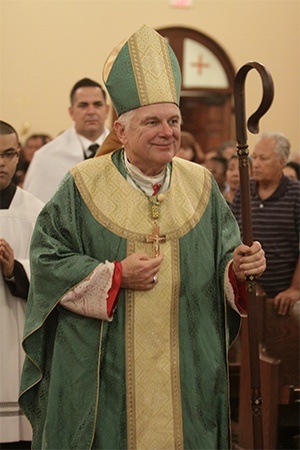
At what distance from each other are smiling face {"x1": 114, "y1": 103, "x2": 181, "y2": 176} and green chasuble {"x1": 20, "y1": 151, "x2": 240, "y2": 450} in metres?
0.15

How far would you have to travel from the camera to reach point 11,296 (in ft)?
16.6

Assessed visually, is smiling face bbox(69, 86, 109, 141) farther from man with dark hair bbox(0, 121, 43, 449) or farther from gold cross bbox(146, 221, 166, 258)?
gold cross bbox(146, 221, 166, 258)

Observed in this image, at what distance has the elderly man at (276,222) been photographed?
6.55 metres

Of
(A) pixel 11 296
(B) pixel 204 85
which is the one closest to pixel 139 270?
(A) pixel 11 296

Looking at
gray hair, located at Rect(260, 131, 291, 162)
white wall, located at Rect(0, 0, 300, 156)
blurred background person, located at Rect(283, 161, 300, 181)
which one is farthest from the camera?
white wall, located at Rect(0, 0, 300, 156)

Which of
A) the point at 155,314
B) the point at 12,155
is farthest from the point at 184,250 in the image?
the point at 12,155

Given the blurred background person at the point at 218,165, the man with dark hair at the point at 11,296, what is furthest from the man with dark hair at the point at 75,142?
the blurred background person at the point at 218,165

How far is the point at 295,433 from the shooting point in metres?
6.29

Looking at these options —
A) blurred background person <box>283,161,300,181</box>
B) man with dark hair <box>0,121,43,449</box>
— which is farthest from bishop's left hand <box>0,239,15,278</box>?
blurred background person <box>283,161,300,181</box>

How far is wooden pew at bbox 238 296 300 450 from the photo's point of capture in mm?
5672

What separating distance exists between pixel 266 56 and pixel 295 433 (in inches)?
333

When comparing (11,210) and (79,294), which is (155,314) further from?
(11,210)

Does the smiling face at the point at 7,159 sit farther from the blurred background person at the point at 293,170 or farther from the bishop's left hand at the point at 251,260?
the blurred background person at the point at 293,170

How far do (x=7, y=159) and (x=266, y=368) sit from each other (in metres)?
2.01
